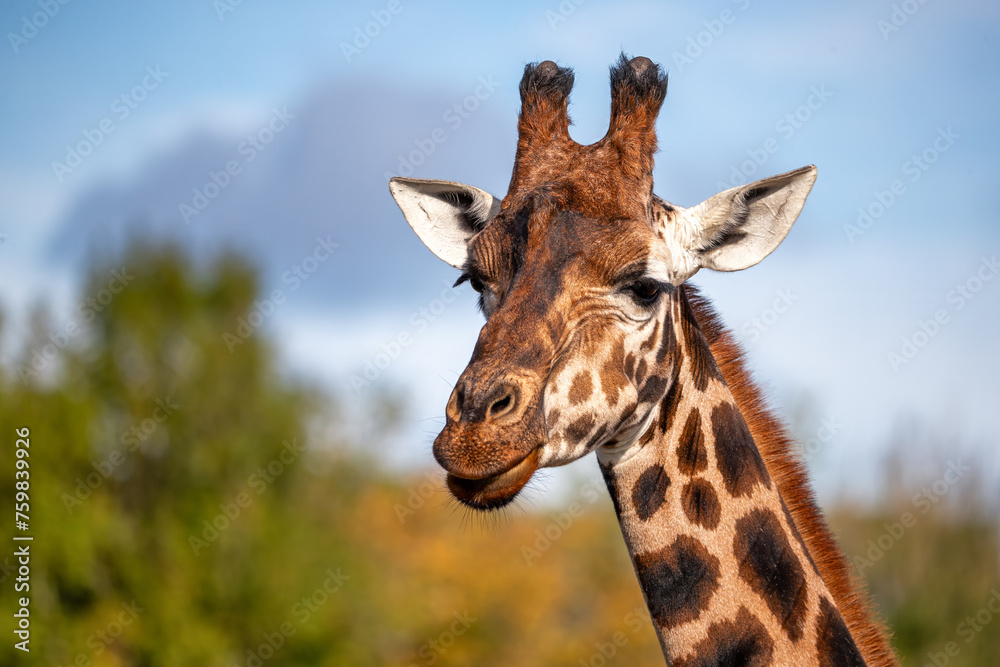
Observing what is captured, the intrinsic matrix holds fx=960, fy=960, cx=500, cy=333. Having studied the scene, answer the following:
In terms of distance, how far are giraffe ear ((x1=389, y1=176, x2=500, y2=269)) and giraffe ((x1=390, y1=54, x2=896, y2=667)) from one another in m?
0.41

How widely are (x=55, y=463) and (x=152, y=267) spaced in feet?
49.8

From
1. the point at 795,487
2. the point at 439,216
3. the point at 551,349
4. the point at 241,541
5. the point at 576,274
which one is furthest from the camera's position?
the point at 241,541

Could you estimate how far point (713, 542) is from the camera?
18.7ft

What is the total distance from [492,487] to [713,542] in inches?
59.6

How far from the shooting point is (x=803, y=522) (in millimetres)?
6145

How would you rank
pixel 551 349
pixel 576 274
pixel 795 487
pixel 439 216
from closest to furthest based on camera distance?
pixel 551 349
pixel 576 274
pixel 795 487
pixel 439 216

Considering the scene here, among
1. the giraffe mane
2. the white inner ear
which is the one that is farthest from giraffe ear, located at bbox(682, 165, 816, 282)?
the giraffe mane

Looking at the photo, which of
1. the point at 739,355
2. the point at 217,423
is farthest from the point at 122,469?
the point at 739,355

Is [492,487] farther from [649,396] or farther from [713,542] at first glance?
[713,542]

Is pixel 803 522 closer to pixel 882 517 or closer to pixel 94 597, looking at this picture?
pixel 882 517

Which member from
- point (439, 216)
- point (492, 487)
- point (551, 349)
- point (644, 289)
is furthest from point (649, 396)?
point (439, 216)

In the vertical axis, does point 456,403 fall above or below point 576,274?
below

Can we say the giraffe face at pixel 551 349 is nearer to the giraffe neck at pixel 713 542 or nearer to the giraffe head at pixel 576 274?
the giraffe head at pixel 576 274

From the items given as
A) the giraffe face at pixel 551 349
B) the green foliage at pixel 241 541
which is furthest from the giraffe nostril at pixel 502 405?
the green foliage at pixel 241 541
